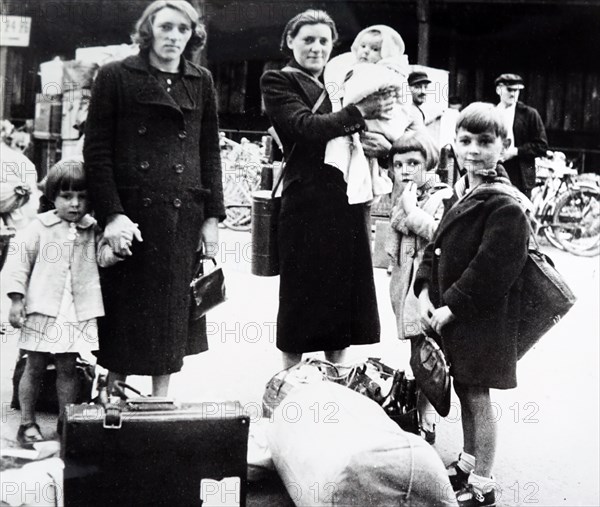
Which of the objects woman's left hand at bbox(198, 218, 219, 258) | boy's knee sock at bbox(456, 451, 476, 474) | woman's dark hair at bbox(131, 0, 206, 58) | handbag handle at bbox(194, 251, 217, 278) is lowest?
boy's knee sock at bbox(456, 451, 476, 474)

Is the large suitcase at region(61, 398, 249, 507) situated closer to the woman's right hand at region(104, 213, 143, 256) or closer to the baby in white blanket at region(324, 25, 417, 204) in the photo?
the woman's right hand at region(104, 213, 143, 256)

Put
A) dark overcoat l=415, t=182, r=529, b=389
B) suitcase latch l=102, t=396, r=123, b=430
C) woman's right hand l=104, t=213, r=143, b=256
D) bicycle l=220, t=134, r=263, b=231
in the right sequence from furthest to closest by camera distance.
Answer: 1. bicycle l=220, t=134, r=263, b=231
2. woman's right hand l=104, t=213, r=143, b=256
3. dark overcoat l=415, t=182, r=529, b=389
4. suitcase latch l=102, t=396, r=123, b=430

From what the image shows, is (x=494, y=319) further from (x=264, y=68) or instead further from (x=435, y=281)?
(x=264, y=68)

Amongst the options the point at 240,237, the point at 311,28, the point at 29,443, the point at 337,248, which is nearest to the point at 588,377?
the point at 337,248

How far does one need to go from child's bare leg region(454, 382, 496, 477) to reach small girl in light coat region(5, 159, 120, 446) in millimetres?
1449

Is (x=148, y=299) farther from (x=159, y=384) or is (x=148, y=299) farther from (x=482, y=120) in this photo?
(x=482, y=120)

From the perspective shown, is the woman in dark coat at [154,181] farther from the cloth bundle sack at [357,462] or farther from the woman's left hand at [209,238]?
the cloth bundle sack at [357,462]

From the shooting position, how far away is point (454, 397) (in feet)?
12.3

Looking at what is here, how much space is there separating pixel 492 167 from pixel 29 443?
6.81 feet

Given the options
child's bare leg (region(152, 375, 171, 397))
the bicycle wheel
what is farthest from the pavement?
the bicycle wheel

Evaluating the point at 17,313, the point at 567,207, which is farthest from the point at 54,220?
the point at 567,207

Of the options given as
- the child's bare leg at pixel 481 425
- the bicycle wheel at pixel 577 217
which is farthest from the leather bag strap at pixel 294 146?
the bicycle wheel at pixel 577 217

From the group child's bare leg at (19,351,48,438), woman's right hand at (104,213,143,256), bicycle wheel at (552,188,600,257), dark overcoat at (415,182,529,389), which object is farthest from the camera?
bicycle wheel at (552,188,600,257)

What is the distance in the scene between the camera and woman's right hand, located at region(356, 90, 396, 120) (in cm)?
315
